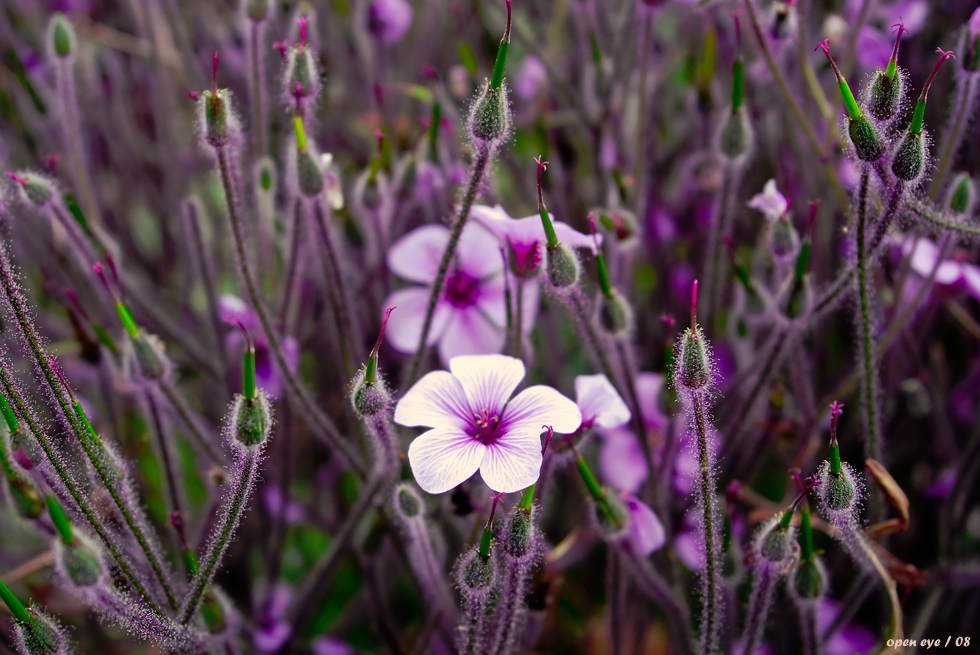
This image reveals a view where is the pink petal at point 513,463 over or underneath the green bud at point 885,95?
underneath

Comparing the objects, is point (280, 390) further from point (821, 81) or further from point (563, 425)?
point (821, 81)

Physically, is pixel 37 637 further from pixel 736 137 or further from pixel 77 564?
pixel 736 137

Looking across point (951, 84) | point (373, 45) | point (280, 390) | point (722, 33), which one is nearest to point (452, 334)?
point (280, 390)

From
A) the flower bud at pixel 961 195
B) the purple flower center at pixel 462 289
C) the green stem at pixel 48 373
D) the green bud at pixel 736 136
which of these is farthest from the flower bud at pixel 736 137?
the green stem at pixel 48 373

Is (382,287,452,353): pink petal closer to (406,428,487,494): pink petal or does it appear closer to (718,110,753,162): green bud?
(406,428,487,494): pink petal

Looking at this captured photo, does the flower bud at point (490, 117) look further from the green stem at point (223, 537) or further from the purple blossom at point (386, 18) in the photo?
the purple blossom at point (386, 18)
